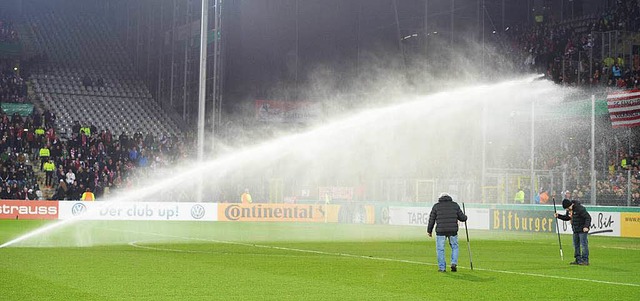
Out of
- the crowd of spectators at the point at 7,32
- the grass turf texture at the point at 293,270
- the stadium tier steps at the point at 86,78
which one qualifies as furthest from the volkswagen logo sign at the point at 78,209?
the crowd of spectators at the point at 7,32

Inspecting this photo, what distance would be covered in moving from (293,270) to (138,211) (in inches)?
1281

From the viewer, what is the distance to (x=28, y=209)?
5012cm

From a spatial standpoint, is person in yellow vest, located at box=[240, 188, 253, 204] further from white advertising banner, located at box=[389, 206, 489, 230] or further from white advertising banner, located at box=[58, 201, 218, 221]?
white advertising banner, located at box=[389, 206, 489, 230]

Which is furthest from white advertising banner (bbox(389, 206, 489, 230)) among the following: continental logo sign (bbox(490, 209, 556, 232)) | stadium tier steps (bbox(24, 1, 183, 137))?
stadium tier steps (bbox(24, 1, 183, 137))

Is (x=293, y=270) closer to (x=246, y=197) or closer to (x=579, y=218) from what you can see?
(x=579, y=218)

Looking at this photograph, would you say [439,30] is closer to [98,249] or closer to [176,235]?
[176,235]

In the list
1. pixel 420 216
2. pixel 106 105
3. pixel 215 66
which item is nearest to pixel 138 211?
pixel 215 66

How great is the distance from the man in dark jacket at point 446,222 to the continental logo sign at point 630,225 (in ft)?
70.2

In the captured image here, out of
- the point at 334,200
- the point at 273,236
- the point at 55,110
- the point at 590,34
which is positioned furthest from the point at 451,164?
the point at 55,110

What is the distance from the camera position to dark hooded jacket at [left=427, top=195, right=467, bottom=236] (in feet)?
67.4

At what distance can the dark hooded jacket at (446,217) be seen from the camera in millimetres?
20547

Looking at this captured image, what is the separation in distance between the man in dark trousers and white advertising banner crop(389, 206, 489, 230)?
74.0 ft

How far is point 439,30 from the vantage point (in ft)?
208

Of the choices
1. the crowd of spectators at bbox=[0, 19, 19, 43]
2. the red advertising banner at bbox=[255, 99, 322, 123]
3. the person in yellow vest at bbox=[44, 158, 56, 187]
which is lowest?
the person in yellow vest at bbox=[44, 158, 56, 187]
